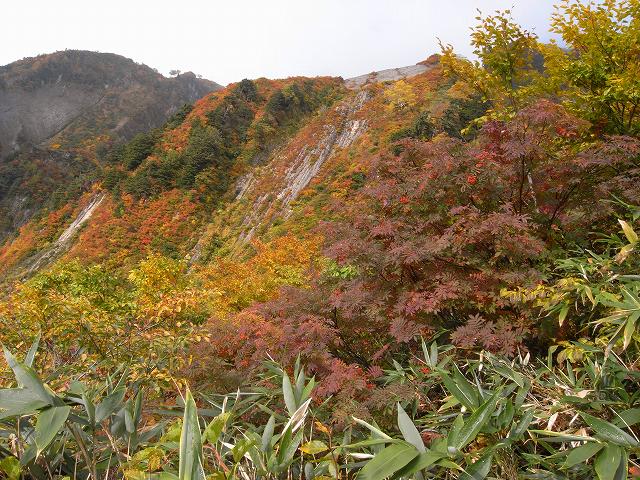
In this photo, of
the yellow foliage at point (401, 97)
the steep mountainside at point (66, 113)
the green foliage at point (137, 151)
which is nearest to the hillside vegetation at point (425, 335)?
the yellow foliage at point (401, 97)

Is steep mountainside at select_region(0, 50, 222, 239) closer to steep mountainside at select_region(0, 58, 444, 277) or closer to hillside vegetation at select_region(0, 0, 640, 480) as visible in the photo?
steep mountainside at select_region(0, 58, 444, 277)

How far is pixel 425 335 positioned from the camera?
2.78m

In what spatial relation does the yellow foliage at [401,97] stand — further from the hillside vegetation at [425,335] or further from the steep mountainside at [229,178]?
the hillside vegetation at [425,335]

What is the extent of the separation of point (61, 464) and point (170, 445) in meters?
0.33

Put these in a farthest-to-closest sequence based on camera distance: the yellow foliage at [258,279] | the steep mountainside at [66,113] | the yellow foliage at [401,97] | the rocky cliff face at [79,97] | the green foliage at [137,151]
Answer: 1. the rocky cliff face at [79,97]
2. the steep mountainside at [66,113]
3. the green foliage at [137,151]
4. the yellow foliage at [401,97]
5. the yellow foliage at [258,279]

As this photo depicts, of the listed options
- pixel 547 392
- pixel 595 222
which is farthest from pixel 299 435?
pixel 595 222

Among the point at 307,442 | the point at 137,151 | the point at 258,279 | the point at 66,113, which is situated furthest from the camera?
the point at 66,113

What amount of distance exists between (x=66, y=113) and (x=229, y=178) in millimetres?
47507

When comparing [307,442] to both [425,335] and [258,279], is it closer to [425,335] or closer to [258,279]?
[425,335]

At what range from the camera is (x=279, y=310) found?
3.38 meters

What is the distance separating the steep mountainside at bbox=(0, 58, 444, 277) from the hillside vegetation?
39.9ft

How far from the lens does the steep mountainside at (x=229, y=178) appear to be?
66.8ft

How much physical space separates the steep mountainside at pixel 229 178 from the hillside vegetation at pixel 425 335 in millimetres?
12176

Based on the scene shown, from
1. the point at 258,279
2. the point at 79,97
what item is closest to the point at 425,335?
the point at 258,279
